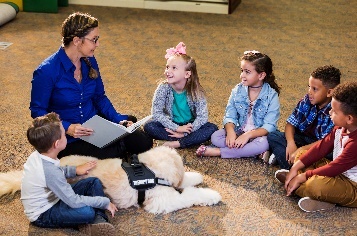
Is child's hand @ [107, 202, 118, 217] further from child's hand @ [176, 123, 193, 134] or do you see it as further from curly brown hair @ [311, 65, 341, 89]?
curly brown hair @ [311, 65, 341, 89]

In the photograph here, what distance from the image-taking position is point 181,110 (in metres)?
2.85

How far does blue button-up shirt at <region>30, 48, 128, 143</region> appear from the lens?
94.6 inches

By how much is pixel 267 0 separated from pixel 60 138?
17.0 ft

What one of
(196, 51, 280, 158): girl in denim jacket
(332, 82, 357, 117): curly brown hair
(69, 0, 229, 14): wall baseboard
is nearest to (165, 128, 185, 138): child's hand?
(196, 51, 280, 158): girl in denim jacket

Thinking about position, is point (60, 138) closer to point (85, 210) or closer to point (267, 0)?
point (85, 210)

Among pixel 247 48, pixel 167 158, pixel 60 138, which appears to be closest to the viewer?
pixel 60 138

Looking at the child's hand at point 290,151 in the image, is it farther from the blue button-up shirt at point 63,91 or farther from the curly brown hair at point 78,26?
the curly brown hair at point 78,26

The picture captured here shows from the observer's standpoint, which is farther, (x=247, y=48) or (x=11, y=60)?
(x=247, y=48)

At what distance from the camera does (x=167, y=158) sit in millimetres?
2268

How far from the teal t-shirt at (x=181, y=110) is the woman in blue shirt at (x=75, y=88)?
0.85 feet

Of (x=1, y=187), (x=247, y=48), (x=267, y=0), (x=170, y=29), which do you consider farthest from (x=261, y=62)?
(x=267, y=0)

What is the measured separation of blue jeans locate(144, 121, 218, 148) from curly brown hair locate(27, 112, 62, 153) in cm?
89

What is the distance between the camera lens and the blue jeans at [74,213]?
2.02m

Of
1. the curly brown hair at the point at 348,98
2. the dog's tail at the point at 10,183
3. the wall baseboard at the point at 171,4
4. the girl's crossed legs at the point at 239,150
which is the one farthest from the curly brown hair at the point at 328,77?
the wall baseboard at the point at 171,4
